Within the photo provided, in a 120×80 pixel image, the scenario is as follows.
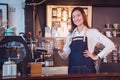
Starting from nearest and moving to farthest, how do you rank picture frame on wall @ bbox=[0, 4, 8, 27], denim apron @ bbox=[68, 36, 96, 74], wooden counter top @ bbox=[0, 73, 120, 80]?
wooden counter top @ bbox=[0, 73, 120, 80] → denim apron @ bbox=[68, 36, 96, 74] → picture frame on wall @ bbox=[0, 4, 8, 27]

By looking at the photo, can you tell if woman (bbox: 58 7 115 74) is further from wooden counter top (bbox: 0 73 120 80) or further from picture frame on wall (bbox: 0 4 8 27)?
picture frame on wall (bbox: 0 4 8 27)

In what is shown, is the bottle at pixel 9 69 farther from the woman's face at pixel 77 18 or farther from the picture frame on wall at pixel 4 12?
the picture frame on wall at pixel 4 12

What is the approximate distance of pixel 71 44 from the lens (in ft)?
9.80

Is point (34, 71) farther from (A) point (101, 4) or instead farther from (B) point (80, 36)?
(A) point (101, 4)

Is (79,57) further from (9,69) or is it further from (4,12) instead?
(4,12)

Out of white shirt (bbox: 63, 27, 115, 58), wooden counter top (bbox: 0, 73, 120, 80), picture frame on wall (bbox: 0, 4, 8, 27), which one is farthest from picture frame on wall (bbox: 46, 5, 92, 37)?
wooden counter top (bbox: 0, 73, 120, 80)

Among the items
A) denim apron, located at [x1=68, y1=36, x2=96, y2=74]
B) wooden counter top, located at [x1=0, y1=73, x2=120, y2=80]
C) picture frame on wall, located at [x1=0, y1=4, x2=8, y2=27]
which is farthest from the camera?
picture frame on wall, located at [x1=0, y1=4, x2=8, y2=27]

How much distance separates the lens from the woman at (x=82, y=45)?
2926 millimetres

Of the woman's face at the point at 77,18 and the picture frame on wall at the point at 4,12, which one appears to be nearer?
the woman's face at the point at 77,18

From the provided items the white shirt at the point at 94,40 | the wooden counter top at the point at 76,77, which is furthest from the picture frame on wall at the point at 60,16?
the wooden counter top at the point at 76,77

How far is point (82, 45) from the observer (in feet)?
9.65

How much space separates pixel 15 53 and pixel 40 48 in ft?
5.50

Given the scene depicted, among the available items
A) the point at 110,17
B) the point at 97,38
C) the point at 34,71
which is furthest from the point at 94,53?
the point at 110,17

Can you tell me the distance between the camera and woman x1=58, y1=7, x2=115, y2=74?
9.60 ft
